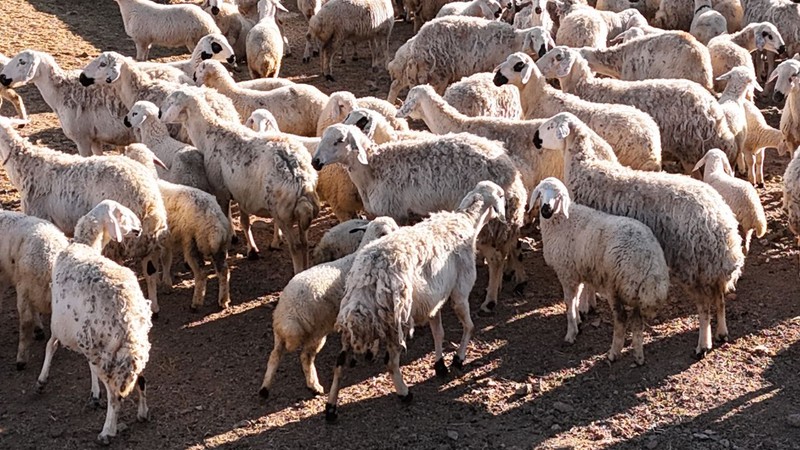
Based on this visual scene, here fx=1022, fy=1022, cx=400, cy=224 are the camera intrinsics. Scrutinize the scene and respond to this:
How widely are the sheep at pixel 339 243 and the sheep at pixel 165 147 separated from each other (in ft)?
5.59

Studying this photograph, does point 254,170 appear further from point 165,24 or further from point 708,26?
point 708,26

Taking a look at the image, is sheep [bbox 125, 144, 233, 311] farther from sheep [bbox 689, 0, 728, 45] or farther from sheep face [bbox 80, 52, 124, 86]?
sheep [bbox 689, 0, 728, 45]

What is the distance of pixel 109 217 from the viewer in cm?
842

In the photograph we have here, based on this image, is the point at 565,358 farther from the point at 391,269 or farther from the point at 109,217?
the point at 109,217

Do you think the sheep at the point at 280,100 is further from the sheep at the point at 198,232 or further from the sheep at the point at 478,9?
the sheep at the point at 478,9

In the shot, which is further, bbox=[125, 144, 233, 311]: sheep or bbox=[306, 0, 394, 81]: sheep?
bbox=[306, 0, 394, 81]: sheep

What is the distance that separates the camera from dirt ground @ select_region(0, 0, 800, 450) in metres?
7.68

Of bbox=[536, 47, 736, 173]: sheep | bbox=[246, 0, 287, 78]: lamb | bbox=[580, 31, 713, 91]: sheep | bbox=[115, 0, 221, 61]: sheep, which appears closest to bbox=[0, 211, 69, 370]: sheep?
bbox=[246, 0, 287, 78]: lamb

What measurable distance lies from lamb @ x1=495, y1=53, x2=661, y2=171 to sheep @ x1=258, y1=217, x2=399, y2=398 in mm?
3143

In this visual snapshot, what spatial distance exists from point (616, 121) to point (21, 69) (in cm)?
696

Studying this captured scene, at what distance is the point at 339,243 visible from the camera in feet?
31.1

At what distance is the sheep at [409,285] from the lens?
7.61 metres

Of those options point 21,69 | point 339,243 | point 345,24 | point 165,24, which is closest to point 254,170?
point 339,243

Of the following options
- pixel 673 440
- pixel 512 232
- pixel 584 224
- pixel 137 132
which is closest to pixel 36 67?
pixel 137 132
